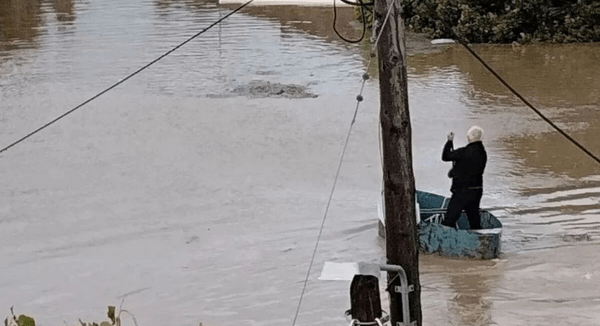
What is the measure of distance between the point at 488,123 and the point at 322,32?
1257cm

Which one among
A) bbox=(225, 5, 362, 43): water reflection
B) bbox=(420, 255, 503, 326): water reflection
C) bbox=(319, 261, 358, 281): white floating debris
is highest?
bbox=(319, 261, 358, 281): white floating debris

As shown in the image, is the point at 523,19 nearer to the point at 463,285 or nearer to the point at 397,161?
the point at 463,285

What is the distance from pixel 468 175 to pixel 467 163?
5.2 inches

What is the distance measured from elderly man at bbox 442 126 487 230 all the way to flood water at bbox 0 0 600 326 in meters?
0.59

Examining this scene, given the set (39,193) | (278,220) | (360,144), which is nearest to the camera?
(278,220)

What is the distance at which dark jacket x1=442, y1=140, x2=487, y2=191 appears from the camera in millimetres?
9852

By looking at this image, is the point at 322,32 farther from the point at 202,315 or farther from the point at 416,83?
the point at 202,315

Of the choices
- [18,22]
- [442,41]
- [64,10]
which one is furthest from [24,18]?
[442,41]

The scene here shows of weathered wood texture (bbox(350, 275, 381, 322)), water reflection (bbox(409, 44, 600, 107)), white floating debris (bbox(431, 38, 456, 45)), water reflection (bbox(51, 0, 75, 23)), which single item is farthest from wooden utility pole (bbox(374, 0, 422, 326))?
water reflection (bbox(51, 0, 75, 23))

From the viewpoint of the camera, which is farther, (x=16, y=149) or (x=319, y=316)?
(x=16, y=149)

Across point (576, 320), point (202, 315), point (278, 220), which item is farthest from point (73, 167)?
point (576, 320)

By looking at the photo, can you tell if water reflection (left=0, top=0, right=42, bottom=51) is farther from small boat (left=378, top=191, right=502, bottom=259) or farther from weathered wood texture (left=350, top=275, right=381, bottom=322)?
weathered wood texture (left=350, top=275, right=381, bottom=322)

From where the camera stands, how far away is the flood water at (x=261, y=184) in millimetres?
9344

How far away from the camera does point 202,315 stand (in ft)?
29.4
